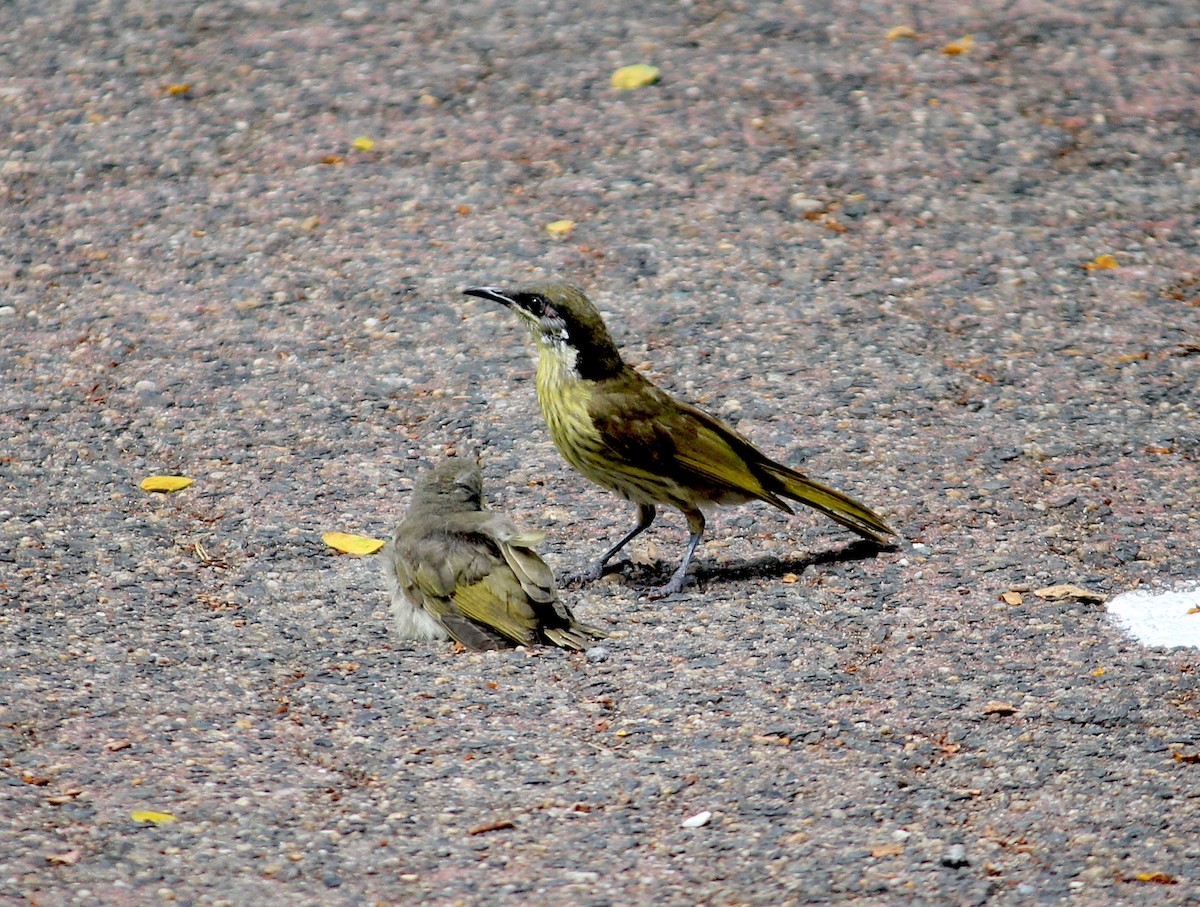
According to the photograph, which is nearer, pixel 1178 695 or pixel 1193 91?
pixel 1178 695

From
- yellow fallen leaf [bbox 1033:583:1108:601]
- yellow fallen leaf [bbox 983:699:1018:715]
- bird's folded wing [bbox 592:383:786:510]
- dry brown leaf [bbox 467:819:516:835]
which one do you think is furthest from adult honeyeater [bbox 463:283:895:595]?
dry brown leaf [bbox 467:819:516:835]

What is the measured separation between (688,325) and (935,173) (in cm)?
218

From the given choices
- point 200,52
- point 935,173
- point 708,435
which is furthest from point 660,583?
point 200,52

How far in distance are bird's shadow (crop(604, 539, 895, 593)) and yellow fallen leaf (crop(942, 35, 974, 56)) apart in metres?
5.14

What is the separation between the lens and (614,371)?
228 inches

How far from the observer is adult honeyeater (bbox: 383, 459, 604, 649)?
5188 millimetres

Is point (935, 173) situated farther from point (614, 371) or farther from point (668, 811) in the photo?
point (668, 811)

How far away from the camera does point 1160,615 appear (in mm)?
5363

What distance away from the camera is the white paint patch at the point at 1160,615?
5227mm

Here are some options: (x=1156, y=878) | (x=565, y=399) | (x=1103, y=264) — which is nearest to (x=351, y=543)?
(x=565, y=399)

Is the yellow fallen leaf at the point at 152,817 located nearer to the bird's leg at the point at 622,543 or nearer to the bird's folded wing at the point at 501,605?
the bird's folded wing at the point at 501,605

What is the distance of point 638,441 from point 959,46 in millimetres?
5599

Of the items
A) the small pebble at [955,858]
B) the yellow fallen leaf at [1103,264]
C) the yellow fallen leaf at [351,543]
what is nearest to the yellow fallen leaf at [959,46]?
the yellow fallen leaf at [1103,264]

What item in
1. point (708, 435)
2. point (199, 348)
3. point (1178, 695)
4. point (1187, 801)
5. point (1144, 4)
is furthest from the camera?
point (1144, 4)
